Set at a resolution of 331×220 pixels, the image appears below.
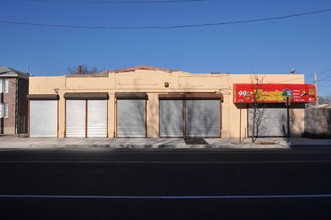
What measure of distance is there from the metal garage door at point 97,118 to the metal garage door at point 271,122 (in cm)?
1112

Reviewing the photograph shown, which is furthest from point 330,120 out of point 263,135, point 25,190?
point 25,190

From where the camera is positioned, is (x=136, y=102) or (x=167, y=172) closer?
(x=167, y=172)

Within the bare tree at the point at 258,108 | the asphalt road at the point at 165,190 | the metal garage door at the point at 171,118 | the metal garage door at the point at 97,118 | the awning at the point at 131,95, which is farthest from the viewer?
the metal garage door at the point at 97,118

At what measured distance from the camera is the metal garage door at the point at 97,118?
3069 centimetres

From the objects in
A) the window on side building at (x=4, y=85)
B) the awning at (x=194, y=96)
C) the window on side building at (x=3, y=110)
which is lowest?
the window on side building at (x=3, y=110)

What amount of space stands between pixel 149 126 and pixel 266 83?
9.51 metres

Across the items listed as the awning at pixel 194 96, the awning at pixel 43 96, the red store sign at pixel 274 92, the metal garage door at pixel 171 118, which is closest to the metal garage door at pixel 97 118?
the awning at pixel 43 96

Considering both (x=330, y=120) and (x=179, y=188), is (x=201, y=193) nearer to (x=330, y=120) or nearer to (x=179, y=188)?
(x=179, y=188)

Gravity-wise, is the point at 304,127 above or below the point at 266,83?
below

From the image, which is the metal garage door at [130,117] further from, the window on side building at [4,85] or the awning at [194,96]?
the window on side building at [4,85]

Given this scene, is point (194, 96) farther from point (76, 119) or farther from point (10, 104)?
point (10, 104)

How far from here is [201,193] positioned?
27.8 ft

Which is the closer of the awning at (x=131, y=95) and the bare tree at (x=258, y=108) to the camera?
the bare tree at (x=258, y=108)

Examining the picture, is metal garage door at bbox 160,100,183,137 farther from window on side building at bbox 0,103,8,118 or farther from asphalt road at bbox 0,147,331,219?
window on side building at bbox 0,103,8,118
